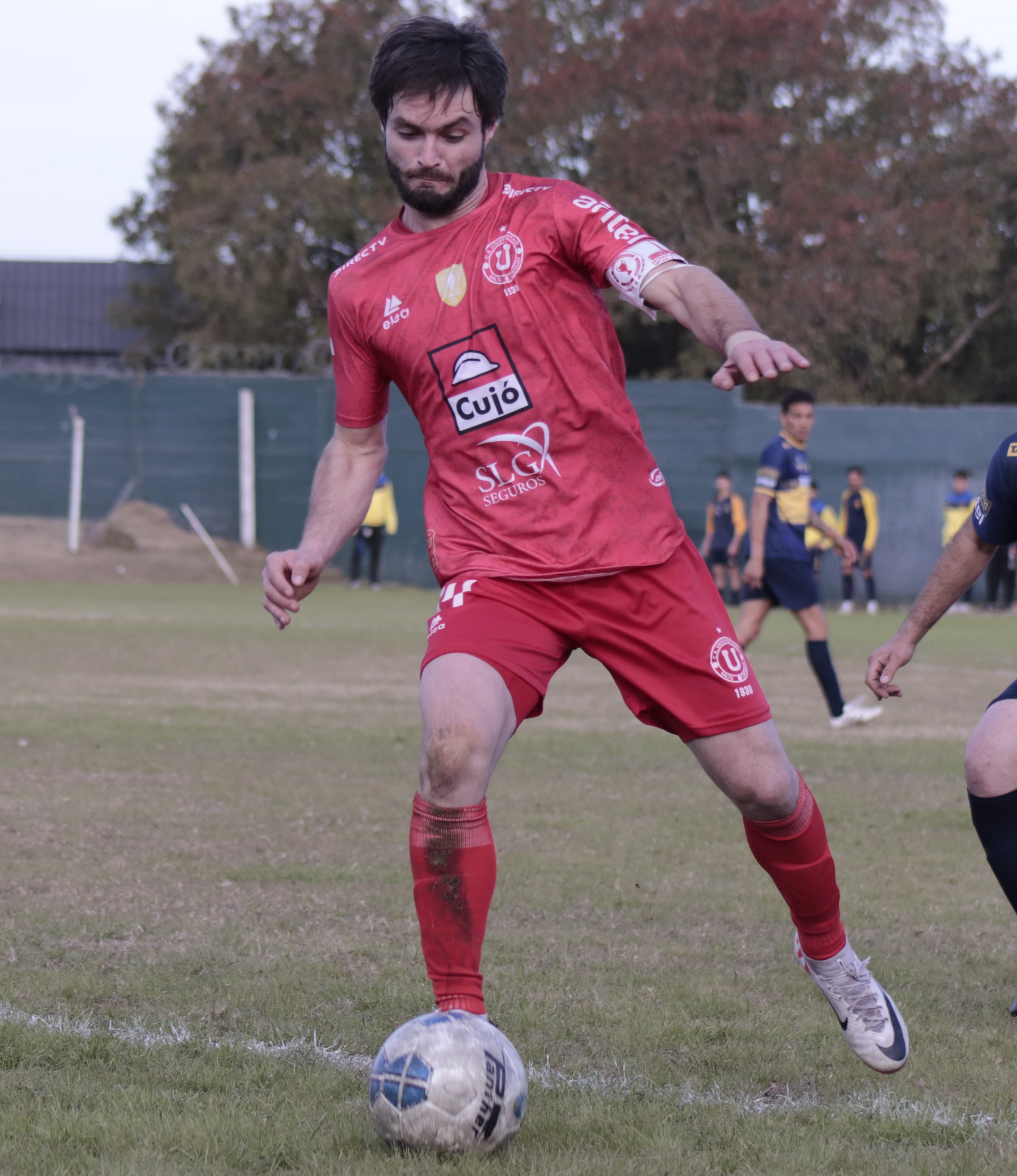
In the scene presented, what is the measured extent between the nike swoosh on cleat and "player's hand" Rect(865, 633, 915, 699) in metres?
1.03

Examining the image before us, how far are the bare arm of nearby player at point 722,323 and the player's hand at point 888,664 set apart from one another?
57.1 inches

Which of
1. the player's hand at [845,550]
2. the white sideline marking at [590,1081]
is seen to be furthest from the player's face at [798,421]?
the white sideline marking at [590,1081]

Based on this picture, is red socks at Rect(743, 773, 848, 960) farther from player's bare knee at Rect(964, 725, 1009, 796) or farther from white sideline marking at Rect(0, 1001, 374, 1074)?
white sideline marking at Rect(0, 1001, 374, 1074)

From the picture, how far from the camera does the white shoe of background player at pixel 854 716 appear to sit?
1127 centimetres

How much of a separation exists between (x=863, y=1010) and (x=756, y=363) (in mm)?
1754

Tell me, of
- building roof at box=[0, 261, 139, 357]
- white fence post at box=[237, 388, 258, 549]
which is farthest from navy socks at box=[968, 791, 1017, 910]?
building roof at box=[0, 261, 139, 357]

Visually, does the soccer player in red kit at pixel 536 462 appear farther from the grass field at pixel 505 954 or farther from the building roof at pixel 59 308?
the building roof at pixel 59 308

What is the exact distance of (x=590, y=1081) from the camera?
390 cm

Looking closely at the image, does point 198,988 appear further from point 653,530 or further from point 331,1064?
point 653,530

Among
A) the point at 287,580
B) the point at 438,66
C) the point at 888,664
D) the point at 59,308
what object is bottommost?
the point at 888,664

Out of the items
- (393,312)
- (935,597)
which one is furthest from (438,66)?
(935,597)

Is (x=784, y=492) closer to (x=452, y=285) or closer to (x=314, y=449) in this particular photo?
(x=452, y=285)

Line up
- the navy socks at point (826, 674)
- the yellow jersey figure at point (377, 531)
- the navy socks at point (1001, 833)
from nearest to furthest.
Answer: the navy socks at point (1001, 833) → the navy socks at point (826, 674) → the yellow jersey figure at point (377, 531)

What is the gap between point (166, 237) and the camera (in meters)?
43.7
